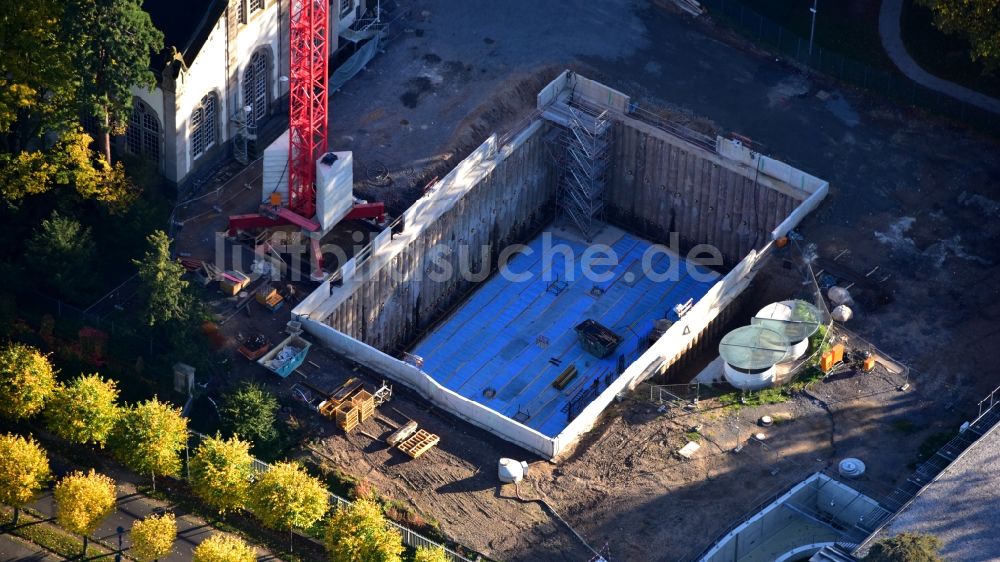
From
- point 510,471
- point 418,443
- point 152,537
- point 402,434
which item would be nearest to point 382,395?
point 402,434

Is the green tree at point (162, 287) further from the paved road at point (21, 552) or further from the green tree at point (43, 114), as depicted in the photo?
A: the paved road at point (21, 552)

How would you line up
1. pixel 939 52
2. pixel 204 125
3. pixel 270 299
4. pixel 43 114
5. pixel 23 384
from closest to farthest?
pixel 23 384, pixel 43 114, pixel 270 299, pixel 204 125, pixel 939 52

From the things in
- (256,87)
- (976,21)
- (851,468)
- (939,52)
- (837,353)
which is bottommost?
(851,468)

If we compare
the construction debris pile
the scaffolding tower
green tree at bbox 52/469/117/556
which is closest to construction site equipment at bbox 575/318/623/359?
the scaffolding tower

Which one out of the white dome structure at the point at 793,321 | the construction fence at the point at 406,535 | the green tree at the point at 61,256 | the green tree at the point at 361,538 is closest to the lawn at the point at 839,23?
the white dome structure at the point at 793,321

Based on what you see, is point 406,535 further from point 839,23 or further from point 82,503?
point 839,23

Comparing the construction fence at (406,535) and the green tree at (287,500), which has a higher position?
the green tree at (287,500)

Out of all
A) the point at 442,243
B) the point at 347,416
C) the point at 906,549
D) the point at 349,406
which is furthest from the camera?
the point at 442,243

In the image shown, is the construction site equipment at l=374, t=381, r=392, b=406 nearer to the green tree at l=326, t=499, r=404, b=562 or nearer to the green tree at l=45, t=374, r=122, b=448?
the green tree at l=326, t=499, r=404, b=562
